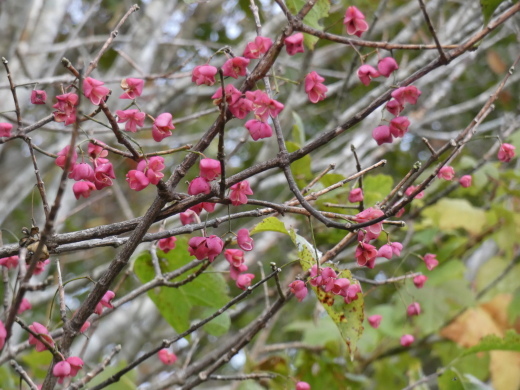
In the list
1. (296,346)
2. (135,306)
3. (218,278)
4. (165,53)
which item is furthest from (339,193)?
(165,53)

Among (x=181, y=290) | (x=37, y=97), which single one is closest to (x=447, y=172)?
(x=181, y=290)

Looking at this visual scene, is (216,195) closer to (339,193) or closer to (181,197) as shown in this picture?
(181,197)

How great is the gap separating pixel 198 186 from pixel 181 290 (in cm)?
60

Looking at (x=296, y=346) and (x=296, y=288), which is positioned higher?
(x=296, y=346)

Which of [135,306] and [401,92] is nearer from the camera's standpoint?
[401,92]

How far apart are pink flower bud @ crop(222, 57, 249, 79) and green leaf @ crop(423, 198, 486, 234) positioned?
5.18ft

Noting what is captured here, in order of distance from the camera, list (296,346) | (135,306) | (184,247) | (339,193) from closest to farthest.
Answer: (184,247) → (339,193) → (296,346) → (135,306)

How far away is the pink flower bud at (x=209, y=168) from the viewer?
916mm

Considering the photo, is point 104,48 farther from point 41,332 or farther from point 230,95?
point 41,332

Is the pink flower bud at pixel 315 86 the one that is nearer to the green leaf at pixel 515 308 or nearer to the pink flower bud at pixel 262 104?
the pink flower bud at pixel 262 104

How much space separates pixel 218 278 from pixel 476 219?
130 cm

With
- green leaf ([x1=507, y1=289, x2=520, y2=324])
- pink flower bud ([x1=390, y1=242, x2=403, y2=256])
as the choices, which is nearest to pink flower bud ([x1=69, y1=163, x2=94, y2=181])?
pink flower bud ([x1=390, y1=242, x2=403, y2=256])

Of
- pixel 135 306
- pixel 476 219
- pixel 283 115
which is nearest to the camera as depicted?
pixel 476 219

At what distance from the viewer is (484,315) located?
2445mm
